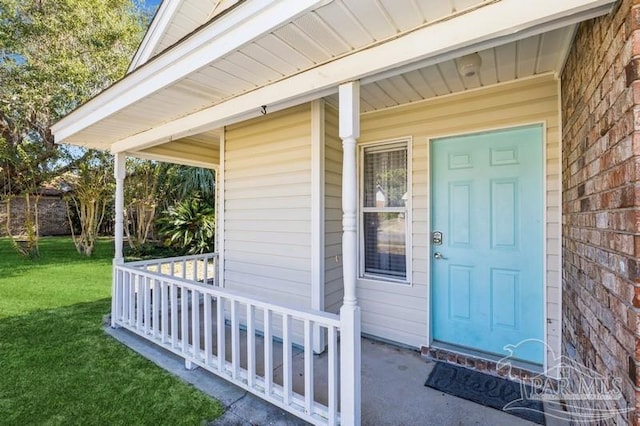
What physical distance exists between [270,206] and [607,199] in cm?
284

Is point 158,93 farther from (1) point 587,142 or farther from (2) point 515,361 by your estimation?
(2) point 515,361

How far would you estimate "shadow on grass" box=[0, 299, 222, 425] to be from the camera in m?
2.21

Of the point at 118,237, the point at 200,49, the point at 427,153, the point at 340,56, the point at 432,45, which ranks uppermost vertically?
the point at 200,49

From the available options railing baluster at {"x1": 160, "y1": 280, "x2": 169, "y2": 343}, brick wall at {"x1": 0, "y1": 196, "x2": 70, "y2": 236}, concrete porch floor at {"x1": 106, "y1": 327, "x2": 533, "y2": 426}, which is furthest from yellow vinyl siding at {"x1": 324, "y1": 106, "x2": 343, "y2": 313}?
brick wall at {"x1": 0, "y1": 196, "x2": 70, "y2": 236}

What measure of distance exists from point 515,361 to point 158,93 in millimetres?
3630

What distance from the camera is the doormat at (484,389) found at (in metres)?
2.21

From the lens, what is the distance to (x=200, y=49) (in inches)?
82.4

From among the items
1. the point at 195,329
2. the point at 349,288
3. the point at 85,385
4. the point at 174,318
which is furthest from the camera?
the point at 174,318

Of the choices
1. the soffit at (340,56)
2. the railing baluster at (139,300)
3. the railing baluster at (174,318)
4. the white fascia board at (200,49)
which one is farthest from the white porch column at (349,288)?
the railing baluster at (139,300)

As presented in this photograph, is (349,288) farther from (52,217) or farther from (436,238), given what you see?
(52,217)

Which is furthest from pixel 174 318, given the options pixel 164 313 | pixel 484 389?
pixel 484 389

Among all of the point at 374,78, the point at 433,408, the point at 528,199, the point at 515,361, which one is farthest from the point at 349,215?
the point at 515,361

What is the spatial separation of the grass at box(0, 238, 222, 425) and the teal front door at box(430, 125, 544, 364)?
2185 millimetres

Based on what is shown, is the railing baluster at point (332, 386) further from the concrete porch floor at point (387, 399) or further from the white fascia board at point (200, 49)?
the white fascia board at point (200, 49)
